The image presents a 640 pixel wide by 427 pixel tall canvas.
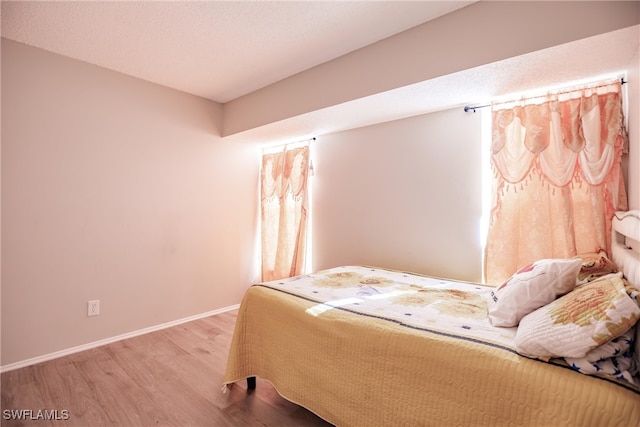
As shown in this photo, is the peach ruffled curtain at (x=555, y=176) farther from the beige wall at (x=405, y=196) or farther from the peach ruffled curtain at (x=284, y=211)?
the peach ruffled curtain at (x=284, y=211)

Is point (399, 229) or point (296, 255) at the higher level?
point (399, 229)

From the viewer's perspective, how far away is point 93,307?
2605 millimetres

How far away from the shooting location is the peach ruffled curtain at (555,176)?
72.1 inches

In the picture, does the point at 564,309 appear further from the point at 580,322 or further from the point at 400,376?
the point at 400,376

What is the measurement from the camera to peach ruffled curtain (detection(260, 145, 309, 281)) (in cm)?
351

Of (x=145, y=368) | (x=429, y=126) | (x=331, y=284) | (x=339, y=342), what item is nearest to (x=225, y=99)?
(x=429, y=126)

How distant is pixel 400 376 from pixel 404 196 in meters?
1.74

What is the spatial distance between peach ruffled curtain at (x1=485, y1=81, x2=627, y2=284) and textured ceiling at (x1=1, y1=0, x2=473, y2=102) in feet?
3.15

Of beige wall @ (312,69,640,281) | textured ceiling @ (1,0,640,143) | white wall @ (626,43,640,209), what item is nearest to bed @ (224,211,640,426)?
white wall @ (626,43,640,209)

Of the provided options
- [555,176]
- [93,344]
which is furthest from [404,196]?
[93,344]

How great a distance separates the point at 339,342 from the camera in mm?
1482

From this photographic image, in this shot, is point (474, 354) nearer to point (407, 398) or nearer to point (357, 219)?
point (407, 398)

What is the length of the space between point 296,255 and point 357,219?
0.89 m

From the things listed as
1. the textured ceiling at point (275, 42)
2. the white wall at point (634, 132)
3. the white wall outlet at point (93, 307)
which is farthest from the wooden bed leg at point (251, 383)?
the white wall at point (634, 132)
